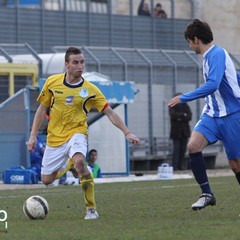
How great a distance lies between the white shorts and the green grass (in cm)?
56

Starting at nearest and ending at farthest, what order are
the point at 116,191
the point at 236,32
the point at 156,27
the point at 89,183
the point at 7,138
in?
the point at 89,183 < the point at 116,191 < the point at 7,138 < the point at 156,27 < the point at 236,32

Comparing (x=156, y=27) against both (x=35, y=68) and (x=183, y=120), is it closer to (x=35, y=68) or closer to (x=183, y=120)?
(x=183, y=120)

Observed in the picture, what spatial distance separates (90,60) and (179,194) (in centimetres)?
1122

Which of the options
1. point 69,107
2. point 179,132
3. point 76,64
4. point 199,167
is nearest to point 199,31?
point 76,64

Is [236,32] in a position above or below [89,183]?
above

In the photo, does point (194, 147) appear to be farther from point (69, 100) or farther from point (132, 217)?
point (69, 100)

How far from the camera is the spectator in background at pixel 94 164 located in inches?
906

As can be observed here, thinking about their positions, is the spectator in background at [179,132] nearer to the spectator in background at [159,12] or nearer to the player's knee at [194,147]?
the spectator in background at [159,12]

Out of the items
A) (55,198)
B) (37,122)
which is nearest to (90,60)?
(55,198)

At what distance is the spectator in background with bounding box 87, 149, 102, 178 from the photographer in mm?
23000

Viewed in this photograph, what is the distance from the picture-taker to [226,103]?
1163 cm

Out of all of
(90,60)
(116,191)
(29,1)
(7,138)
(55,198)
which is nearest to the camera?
(55,198)

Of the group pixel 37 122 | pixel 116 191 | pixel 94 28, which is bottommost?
pixel 116 191

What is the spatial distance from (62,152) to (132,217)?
110 centimetres
